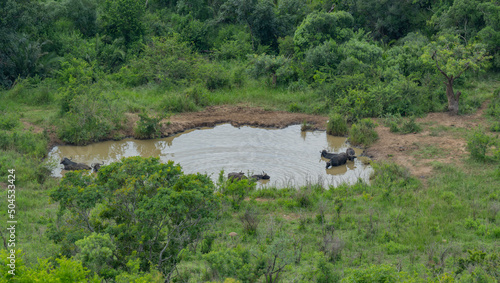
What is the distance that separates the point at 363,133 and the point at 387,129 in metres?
1.23

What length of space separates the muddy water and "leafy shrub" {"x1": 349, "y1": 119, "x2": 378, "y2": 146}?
1.05 ft

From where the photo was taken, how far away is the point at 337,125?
1467 cm

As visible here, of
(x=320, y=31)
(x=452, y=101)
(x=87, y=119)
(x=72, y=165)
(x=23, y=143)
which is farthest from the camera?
(x=320, y=31)

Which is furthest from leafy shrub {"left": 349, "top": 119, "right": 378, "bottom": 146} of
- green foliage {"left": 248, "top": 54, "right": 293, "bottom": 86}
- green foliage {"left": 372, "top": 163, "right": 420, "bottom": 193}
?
green foliage {"left": 248, "top": 54, "right": 293, "bottom": 86}

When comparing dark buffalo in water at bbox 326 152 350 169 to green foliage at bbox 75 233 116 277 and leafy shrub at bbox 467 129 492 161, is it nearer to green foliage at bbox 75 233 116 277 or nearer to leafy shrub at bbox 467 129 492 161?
leafy shrub at bbox 467 129 492 161

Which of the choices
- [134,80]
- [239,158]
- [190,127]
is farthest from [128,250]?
[134,80]

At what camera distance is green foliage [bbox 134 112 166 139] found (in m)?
14.0

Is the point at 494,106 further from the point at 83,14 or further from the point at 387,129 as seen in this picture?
the point at 83,14

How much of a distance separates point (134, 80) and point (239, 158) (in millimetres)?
7620

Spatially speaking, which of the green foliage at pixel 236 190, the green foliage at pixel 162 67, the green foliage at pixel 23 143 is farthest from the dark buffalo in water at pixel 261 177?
the green foliage at pixel 162 67

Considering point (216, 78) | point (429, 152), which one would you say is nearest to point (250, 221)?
point (429, 152)

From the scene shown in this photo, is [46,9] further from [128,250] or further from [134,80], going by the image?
[128,250]

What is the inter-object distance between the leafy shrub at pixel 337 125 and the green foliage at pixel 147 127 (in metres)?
5.13

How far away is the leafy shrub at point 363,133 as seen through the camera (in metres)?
13.8
